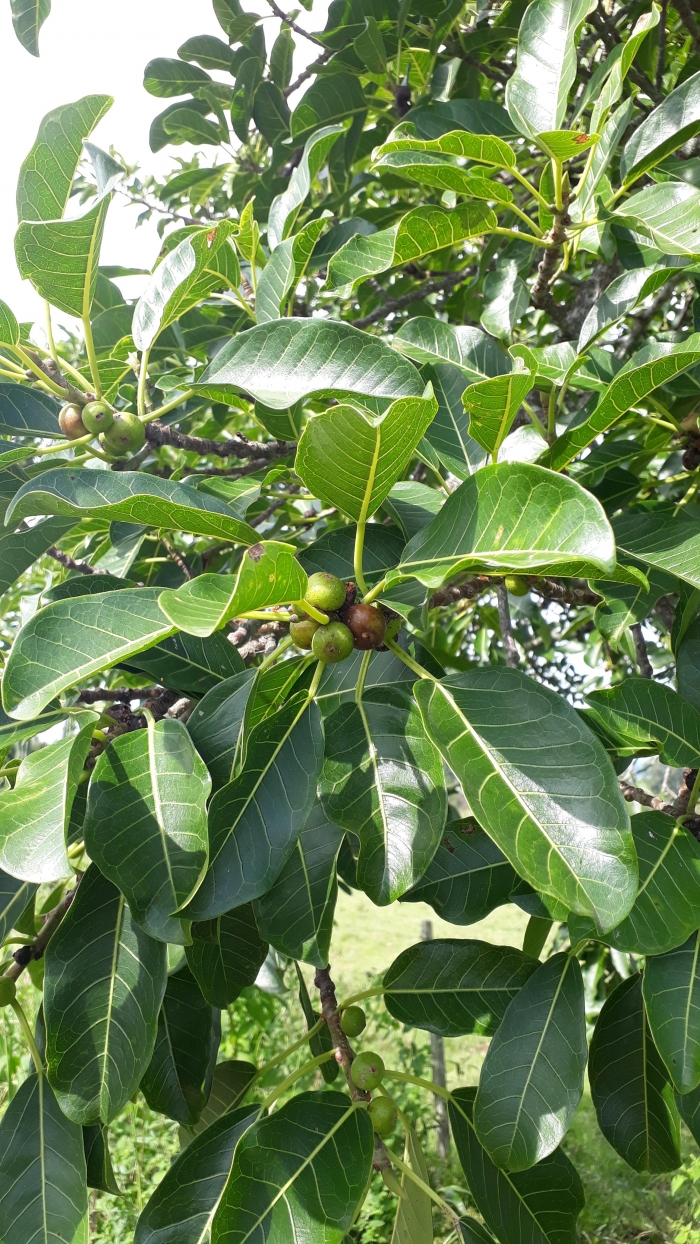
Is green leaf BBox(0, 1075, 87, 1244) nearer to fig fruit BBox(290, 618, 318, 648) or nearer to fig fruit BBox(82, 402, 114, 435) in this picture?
fig fruit BBox(290, 618, 318, 648)

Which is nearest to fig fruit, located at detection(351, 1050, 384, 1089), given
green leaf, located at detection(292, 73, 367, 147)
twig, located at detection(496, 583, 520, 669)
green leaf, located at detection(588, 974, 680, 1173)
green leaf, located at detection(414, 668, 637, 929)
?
green leaf, located at detection(588, 974, 680, 1173)

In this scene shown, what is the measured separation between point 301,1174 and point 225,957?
0.80 feet

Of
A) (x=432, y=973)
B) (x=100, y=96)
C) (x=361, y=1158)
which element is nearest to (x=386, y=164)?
(x=100, y=96)

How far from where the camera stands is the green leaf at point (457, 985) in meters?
1.07

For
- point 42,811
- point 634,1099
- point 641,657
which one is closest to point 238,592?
point 42,811

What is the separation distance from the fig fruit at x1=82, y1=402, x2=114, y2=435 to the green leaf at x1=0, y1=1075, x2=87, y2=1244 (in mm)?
861

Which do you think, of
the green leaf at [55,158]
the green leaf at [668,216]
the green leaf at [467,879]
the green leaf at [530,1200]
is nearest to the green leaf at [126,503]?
the green leaf at [55,158]

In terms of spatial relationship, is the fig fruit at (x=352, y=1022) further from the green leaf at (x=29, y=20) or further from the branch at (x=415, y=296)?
the green leaf at (x=29, y=20)

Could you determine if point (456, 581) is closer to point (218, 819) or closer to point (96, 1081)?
point (218, 819)

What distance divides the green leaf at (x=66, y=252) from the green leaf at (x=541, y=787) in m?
0.64

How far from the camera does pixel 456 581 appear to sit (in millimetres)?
1169

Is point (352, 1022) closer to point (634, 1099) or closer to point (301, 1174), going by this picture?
point (301, 1174)

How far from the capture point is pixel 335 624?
0.86 meters

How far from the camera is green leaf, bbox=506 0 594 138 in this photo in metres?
1.19
